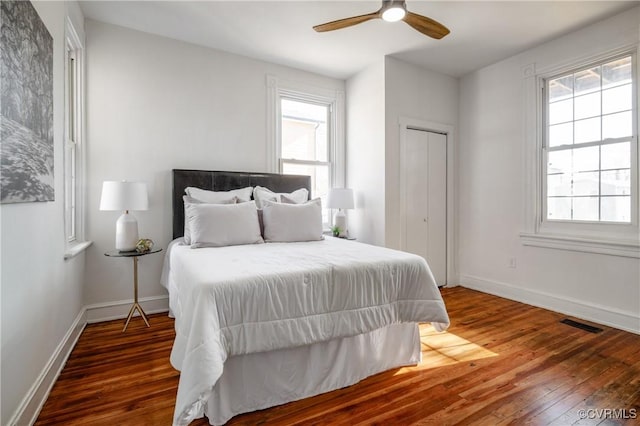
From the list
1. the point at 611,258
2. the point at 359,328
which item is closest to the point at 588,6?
the point at 611,258

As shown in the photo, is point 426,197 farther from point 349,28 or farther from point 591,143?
point 349,28

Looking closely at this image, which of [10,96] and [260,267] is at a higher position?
[10,96]

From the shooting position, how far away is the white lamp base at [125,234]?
2.75 meters

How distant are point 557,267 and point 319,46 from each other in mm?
3531

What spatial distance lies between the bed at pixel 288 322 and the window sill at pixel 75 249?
0.75m

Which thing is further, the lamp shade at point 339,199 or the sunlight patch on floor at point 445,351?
the lamp shade at point 339,199

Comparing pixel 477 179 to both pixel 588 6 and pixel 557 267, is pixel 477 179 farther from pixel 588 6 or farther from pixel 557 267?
Answer: pixel 588 6

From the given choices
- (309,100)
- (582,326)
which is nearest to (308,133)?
(309,100)

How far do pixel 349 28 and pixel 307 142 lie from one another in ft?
4.95

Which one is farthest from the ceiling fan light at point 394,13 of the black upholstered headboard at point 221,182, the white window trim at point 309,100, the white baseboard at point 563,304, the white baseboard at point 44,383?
the white baseboard at point 563,304

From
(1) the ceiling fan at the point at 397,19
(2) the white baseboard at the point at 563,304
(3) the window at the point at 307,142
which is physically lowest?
(2) the white baseboard at the point at 563,304

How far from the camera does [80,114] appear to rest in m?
2.86

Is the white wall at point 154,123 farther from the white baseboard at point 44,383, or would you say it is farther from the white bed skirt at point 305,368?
the white bed skirt at point 305,368

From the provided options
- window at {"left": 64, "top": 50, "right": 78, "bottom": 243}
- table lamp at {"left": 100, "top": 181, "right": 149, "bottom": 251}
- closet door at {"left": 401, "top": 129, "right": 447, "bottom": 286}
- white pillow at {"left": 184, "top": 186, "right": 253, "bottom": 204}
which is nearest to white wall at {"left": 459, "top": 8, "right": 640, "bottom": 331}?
closet door at {"left": 401, "top": 129, "right": 447, "bottom": 286}
